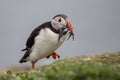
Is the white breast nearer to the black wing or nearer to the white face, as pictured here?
the black wing

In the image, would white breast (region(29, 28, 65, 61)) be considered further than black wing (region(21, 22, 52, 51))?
No

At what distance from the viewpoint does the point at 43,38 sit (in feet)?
49.5

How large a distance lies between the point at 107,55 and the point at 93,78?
7771 mm

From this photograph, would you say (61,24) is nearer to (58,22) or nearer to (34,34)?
(58,22)

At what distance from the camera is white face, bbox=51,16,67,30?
1511 centimetres

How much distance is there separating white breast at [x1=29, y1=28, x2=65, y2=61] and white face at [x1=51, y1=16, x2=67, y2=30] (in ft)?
0.88

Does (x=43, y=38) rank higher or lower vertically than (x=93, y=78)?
higher

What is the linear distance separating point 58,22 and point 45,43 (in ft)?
2.38

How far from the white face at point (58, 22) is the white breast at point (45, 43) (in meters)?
0.27

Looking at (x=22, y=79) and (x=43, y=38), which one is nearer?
A: (x=22, y=79)

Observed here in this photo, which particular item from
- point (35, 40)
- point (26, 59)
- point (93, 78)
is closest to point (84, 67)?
point (93, 78)

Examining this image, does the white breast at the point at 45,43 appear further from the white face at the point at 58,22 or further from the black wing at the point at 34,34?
the white face at the point at 58,22

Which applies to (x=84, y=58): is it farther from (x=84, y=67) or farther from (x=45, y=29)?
(x=84, y=67)

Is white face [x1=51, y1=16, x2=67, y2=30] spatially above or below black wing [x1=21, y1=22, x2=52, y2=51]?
above
